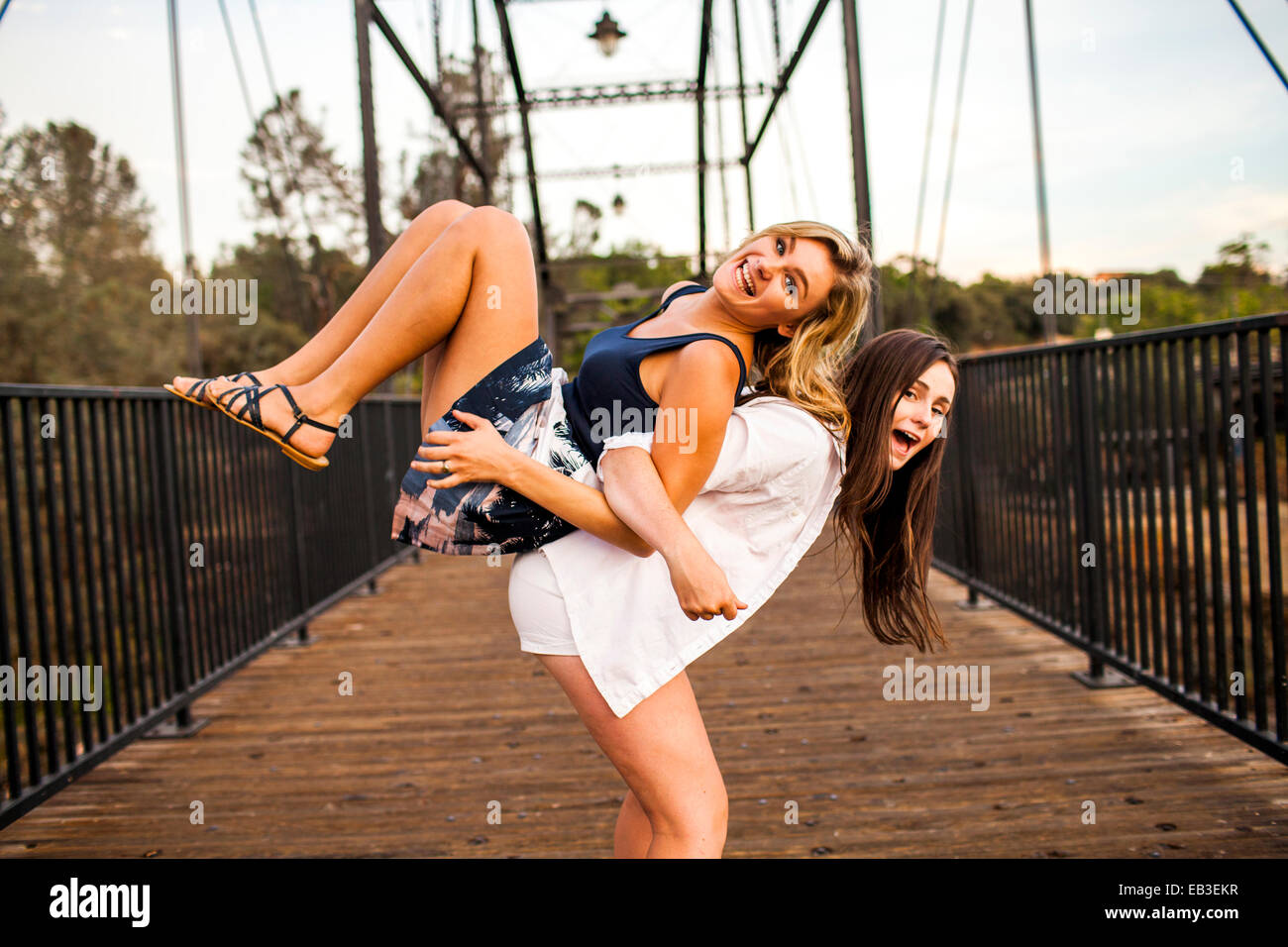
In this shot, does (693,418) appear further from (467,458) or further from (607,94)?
(607,94)

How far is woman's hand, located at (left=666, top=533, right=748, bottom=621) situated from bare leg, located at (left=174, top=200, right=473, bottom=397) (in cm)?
67

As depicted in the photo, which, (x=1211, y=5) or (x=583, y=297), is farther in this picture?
(x=1211, y=5)

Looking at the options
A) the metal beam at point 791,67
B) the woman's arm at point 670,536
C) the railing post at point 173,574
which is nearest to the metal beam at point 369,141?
the railing post at point 173,574

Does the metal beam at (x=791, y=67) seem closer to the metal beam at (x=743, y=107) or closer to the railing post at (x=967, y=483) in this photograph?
the metal beam at (x=743, y=107)

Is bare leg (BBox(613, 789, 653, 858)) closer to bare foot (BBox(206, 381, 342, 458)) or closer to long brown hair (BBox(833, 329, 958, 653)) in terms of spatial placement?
long brown hair (BBox(833, 329, 958, 653))

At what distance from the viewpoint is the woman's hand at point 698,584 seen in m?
1.17

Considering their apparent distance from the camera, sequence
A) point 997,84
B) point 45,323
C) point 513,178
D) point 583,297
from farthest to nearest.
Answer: point 997,84, point 45,323, point 583,297, point 513,178

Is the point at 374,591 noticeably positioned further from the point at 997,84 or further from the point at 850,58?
the point at 997,84

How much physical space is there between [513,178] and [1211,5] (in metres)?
20.4

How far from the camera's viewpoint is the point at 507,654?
409 centimetres

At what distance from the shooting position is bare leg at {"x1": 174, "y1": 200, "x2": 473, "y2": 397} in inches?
58.9

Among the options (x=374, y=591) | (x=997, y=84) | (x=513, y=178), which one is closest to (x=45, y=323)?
(x=513, y=178)

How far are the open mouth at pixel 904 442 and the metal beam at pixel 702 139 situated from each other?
8327 mm

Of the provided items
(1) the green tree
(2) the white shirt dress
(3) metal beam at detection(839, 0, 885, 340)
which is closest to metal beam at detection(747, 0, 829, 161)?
(3) metal beam at detection(839, 0, 885, 340)
